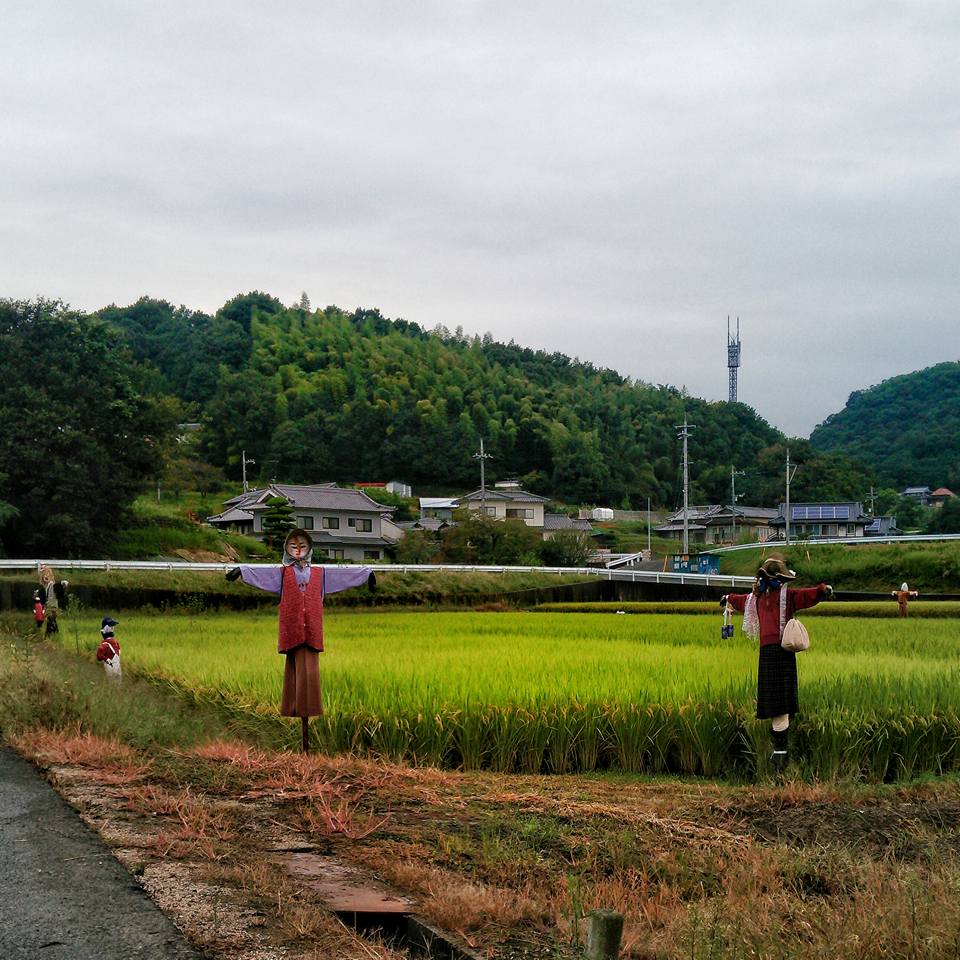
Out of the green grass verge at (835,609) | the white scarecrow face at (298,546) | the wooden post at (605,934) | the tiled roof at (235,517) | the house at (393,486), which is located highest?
the house at (393,486)

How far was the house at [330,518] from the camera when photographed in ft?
155

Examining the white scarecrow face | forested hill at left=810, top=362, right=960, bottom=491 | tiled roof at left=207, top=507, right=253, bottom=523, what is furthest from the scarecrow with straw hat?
forested hill at left=810, top=362, right=960, bottom=491

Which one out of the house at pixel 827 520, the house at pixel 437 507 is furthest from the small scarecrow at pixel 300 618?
the house at pixel 827 520

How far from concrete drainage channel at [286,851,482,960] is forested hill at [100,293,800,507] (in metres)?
63.2

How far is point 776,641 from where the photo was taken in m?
7.41

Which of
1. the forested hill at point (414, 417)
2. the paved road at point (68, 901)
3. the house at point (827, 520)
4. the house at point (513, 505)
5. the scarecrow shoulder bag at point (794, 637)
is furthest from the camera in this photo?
the forested hill at point (414, 417)

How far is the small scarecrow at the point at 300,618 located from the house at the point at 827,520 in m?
57.4

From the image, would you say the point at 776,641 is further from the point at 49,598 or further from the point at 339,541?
the point at 339,541

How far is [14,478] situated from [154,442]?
528 cm

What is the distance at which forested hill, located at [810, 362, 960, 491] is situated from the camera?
7425 centimetres

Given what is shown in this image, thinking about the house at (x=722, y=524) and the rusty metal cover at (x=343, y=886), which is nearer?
the rusty metal cover at (x=343, y=886)

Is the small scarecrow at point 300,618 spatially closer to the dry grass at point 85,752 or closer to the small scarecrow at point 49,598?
the dry grass at point 85,752

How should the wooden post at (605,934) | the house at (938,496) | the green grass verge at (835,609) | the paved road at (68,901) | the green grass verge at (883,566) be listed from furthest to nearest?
the house at (938,496)
the green grass verge at (883,566)
the green grass verge at (835,609)
the paved road at (68,901)
the wooden post at (605,934)

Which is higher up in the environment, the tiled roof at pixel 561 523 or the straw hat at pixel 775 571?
the straw hat at pixel 775 571
